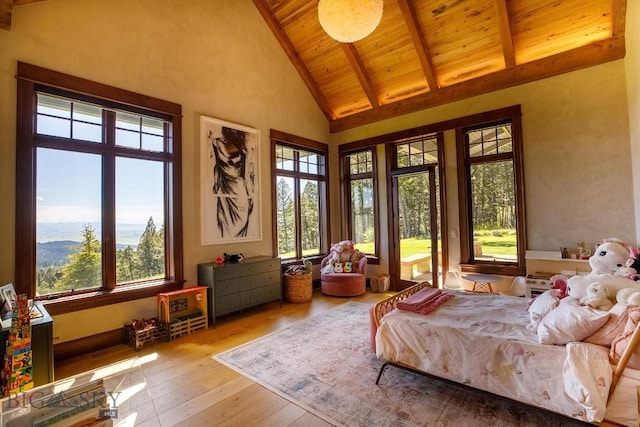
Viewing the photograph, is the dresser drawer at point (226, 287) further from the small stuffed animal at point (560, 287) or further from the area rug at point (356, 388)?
the small stuffed animal at point (560, 287)

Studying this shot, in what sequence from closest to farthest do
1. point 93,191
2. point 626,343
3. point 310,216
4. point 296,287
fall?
1. point 626,343
2. point 93,191
3. point 296,287
4. point 310,216

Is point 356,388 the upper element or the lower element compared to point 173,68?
lower

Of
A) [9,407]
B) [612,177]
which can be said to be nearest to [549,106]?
[612,177]

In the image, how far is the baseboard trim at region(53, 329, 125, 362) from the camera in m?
3.09

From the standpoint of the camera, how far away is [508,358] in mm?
1972

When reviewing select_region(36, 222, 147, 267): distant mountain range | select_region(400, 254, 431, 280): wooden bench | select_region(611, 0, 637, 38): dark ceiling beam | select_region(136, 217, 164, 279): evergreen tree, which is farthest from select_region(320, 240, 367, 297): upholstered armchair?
select_region(611, 0, 637, 38): dark ceiling beam

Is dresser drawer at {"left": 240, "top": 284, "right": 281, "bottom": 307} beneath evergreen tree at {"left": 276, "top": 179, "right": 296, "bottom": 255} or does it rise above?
beneath

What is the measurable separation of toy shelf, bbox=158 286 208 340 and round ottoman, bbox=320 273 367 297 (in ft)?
7.12

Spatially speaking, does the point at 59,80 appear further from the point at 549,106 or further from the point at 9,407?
the point at 549,106

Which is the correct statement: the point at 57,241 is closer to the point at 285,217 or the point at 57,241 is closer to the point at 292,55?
the point at 285,217

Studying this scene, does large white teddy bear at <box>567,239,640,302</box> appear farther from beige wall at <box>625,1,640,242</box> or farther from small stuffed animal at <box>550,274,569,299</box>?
beige wall at <box>625,1,640,242</box>

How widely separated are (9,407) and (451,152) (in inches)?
216

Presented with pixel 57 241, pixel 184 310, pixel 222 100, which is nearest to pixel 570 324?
pixel 184 310

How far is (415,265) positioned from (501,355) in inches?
146
